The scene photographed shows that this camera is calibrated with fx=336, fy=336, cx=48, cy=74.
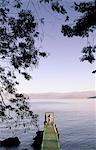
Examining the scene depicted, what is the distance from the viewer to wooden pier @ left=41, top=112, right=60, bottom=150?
2423cm

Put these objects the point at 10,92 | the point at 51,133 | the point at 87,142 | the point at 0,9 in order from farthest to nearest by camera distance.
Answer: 1. the point at 87,142
2. the point at 51,133
3. the point at 10,92
4. the point at 0,9

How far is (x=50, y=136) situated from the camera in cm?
2528

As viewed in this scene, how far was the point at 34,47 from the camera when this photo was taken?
22.3 meters

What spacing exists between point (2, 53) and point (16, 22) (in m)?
2.18

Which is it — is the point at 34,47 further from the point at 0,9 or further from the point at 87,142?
the point at 87,142

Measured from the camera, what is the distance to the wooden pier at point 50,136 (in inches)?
954

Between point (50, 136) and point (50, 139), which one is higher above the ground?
point (50, 136)

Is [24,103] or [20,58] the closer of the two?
[20,58]

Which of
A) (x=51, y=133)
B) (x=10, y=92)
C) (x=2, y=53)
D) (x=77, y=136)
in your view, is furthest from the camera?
(x=77, y=136)

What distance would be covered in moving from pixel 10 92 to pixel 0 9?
6.16 m

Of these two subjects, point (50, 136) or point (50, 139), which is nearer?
point (50, 139)

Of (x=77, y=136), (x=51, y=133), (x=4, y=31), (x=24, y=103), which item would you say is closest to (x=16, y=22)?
(x=4, y=31)

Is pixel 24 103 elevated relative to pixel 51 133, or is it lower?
elevated

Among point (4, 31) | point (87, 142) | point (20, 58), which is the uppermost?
point (4, 31)
